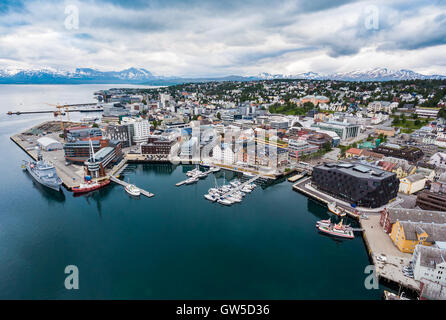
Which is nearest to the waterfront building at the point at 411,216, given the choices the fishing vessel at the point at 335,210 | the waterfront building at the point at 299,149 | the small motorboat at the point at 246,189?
the fishing vessel at the point at 335,210

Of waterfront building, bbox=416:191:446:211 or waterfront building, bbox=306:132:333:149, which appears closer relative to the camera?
waterfront building, bbox=416:191:446:211

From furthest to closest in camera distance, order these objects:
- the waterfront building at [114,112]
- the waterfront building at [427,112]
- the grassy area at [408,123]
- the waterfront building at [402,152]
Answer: the waterfront building at [114,112] < the waterfront building at [427,112] < the grassy area at [408,123] < the waterfront building at [402,152]

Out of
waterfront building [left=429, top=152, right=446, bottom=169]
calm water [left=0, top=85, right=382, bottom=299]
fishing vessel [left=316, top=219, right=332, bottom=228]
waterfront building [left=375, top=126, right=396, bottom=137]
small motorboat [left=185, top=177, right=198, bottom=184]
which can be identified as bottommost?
calm water [left=0, top=85, right=382, bottom=299]

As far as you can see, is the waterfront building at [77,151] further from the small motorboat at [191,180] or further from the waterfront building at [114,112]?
the waterfront building at [114,112]

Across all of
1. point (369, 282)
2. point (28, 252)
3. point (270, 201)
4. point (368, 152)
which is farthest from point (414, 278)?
point (28, 252)

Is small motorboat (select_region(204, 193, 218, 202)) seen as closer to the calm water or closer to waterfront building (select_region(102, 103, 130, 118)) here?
the calm water

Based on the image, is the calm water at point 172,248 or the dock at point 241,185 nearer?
the calm water at point 172,248

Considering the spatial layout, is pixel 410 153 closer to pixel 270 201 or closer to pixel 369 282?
pixel 270 201

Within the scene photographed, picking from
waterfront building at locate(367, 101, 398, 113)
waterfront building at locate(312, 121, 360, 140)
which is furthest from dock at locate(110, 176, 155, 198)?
waterfront building at locate(367, 101, 398, 113)
